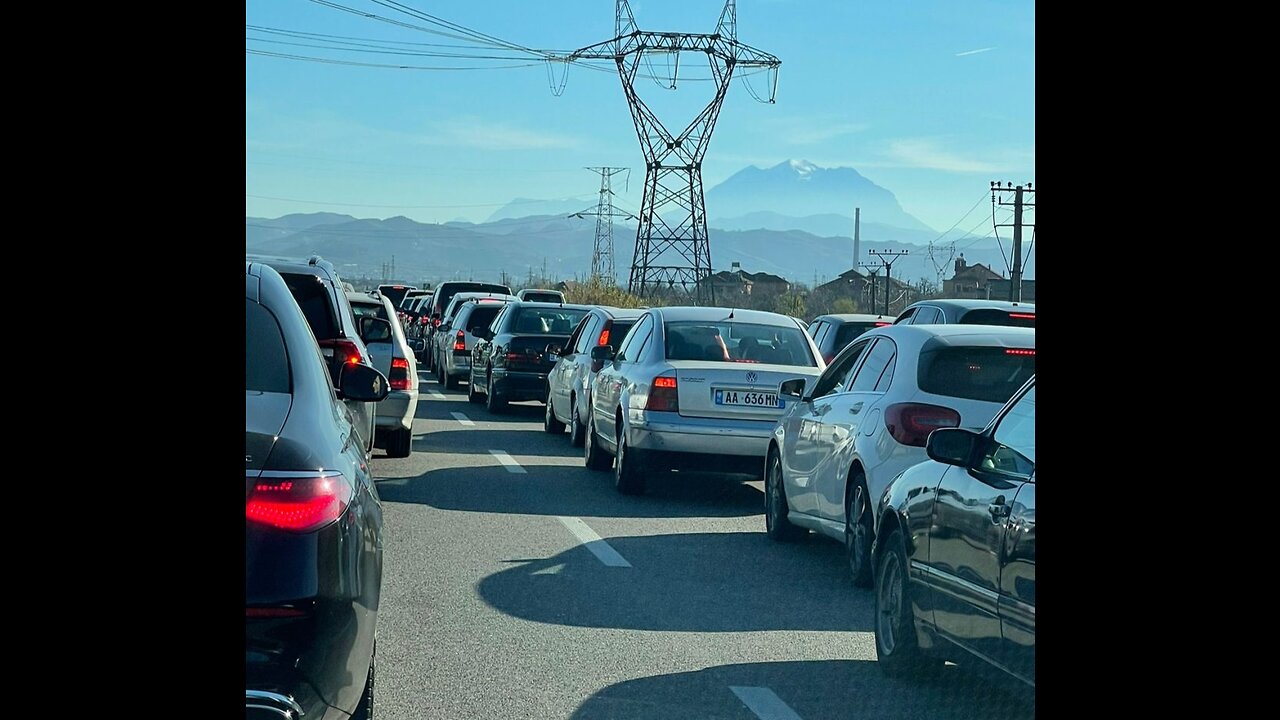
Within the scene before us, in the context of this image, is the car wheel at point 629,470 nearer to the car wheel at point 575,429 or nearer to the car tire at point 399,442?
the car tire at point 399,442

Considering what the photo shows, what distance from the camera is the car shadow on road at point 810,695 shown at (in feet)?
18.8

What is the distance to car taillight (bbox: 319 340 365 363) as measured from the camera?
11602mm

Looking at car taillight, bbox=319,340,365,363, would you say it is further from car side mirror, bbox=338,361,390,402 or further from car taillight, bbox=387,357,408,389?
car side mirror, bbox=338,361,390,402

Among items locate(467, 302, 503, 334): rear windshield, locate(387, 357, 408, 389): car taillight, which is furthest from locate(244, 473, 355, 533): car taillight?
locate(467, 302, 503, 334): rear windshield

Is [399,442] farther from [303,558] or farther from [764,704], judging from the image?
[303,558]

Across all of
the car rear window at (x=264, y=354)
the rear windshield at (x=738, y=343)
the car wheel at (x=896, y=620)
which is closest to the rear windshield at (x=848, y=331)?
the rear windshield at (x=738, y=343)

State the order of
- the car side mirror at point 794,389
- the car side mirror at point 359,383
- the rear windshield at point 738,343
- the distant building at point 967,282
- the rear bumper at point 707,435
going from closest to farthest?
1. the car side mirror at point 359,383
2. the car side mirror at point 794,389
3. the rear bumper at point 707,435
4. the rear windshield at point 738,343
5. the distant building at point 967,282

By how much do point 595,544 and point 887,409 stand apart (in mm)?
2374

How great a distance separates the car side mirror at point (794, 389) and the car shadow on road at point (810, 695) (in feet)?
13.2

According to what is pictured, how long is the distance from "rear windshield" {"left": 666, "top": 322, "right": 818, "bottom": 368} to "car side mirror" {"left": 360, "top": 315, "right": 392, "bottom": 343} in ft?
9.44

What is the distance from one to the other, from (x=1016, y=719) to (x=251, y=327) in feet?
9.93
